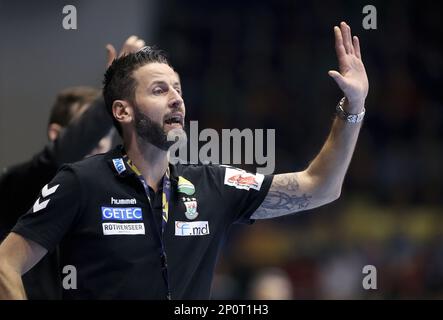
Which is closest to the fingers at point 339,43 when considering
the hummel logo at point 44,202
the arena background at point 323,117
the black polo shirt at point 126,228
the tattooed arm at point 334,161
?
the tattooed arm at point 334,161

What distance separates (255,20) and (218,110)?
1.27m

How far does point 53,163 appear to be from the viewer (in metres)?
4.37

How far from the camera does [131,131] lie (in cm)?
352

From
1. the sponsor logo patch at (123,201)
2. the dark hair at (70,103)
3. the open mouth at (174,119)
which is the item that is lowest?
the sponsor logo patch at (123,201)

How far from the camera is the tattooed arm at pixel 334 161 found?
342 centimetres

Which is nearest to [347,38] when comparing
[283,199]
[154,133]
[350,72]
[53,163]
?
[350,72]

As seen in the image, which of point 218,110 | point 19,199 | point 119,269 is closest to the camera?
point 119,269

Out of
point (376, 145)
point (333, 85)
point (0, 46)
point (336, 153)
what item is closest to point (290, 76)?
point (333, 85)

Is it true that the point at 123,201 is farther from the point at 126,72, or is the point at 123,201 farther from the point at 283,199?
the point at 283,199

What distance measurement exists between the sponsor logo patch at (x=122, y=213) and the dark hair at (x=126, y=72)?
49 centimetres

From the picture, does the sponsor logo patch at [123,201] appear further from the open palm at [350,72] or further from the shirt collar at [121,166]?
the open palm at [350,72]

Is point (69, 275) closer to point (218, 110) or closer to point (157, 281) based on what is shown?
point (157, 281)

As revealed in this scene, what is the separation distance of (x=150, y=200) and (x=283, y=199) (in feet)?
1.99

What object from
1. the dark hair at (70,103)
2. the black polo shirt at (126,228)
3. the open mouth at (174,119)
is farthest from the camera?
the dark hair at (70,103)
